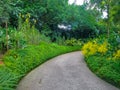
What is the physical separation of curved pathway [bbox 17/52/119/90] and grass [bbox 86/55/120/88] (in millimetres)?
220

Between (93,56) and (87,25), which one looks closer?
(93,56)

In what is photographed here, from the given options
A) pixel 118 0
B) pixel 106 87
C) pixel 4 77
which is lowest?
pixel 106 87

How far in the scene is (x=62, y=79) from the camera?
8789 mm

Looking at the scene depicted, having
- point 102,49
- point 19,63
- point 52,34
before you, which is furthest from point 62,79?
point 52,34

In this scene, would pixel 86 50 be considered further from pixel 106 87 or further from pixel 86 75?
pixel 106 87

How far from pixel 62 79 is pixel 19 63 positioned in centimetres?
179

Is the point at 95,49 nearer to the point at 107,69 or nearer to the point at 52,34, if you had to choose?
the point at 107,69

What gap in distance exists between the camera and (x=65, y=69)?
1058 cm

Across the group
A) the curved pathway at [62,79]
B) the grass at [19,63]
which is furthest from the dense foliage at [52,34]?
the curved pathway at [62,79]

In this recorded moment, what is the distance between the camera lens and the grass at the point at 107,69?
28.3 ft

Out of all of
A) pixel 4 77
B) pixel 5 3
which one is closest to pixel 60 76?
pixel 4 77

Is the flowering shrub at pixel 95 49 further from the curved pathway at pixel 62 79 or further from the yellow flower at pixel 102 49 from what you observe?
the curved pathway at pixel 62 79

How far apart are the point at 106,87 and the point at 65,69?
112 inches

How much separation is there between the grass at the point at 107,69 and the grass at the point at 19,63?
2540mm
